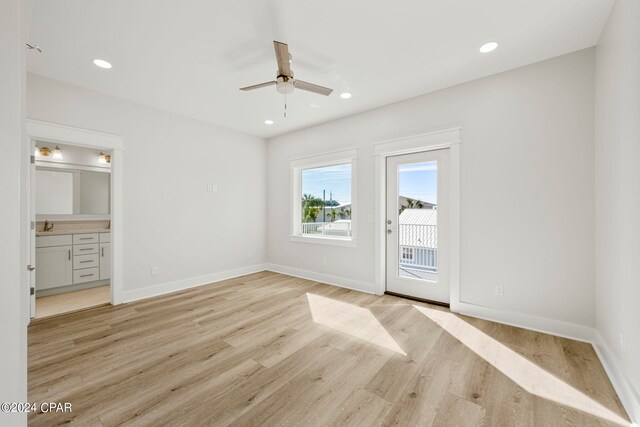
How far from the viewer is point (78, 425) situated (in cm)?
158

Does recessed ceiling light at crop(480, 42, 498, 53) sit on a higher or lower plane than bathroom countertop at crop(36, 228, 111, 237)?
higher

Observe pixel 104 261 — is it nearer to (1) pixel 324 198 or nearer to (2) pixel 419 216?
(1) pixel 324 198

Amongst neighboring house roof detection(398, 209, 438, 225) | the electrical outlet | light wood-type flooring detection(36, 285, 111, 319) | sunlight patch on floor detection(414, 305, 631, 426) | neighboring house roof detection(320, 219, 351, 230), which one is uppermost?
neighboring house roof detection(398, 209, 438, 225)

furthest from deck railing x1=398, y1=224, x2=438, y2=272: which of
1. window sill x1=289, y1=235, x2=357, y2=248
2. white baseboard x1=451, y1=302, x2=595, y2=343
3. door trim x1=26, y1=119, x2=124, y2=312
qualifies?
door trim x1=26, y1=119, x2=124, y2=312

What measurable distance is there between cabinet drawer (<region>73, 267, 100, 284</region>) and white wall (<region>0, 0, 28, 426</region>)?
4685 mm

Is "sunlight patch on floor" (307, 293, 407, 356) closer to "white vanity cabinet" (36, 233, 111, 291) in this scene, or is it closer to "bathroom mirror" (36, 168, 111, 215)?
"white vanity cabinet" (36, 233, 111, 291)

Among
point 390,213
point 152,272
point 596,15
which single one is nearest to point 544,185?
point 596,15

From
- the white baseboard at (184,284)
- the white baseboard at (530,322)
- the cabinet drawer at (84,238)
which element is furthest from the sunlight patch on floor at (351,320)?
the cabinet drawer at (84,238)

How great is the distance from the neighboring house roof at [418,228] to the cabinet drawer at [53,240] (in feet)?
16.9

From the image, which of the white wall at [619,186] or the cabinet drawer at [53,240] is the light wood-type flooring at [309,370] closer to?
the white wall at [619,186]

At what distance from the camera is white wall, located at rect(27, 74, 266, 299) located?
11.3ft

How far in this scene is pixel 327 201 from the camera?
4.88 metres

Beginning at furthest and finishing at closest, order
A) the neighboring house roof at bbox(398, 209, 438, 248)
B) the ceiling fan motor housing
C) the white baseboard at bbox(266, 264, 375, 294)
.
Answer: the white baseboard at bbox(266, 264, 375, 294)
the neighboring house roof at bbox(398, 209, 438, 248)
the ceiling fan motor housing

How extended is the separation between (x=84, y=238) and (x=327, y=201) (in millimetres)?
4083
